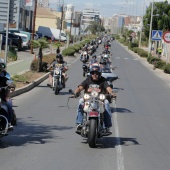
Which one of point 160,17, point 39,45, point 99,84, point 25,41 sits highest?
point 160,17

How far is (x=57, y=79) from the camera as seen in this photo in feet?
69.2

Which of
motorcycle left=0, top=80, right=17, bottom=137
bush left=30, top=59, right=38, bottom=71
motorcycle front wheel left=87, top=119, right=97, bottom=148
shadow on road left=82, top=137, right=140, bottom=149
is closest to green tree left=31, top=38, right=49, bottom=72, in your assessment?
bush left=30, top=59, right=38, bottom=71

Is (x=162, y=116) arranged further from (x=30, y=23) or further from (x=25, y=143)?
(x=30, y=23)

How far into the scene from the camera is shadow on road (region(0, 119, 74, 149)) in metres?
10.6

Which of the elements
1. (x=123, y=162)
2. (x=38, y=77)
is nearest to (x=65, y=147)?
(x=123, y=162)

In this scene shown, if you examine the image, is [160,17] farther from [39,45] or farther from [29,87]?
[29,87]

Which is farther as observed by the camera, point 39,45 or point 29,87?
point 39,45

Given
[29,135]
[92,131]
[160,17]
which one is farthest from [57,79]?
[160,17]

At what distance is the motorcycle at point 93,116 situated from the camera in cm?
1016

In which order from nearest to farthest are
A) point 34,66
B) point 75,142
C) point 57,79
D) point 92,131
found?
point 92,131, point 75,142, point 57,79, point 34,66

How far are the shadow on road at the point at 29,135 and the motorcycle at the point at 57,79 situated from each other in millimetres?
7702

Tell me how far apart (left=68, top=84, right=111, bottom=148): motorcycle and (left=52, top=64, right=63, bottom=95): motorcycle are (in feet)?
34.0

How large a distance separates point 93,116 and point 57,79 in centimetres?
1104

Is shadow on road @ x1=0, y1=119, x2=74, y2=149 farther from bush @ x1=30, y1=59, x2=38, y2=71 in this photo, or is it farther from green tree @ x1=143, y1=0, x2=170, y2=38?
green tree @ x1=143, y1=0, x2=170, y2=38
